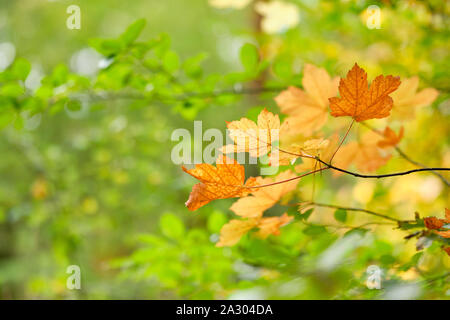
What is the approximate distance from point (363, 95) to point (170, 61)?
387 mm

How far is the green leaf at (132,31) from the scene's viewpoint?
531 mm

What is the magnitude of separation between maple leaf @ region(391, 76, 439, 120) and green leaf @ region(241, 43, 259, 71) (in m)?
0.24

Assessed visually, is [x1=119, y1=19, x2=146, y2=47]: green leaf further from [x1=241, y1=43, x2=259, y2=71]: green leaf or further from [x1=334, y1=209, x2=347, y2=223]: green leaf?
[x1=334, y1=209, x2=347, y2=223]: green leaf

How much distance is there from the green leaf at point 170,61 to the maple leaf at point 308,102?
218 mm

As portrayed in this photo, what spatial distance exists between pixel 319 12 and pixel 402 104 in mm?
651

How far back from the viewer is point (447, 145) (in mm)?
1073

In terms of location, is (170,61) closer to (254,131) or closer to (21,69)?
(21,69)

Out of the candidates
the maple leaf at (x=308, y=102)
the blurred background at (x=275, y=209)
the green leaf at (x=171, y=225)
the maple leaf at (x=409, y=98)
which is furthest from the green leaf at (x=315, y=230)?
the green leaf at (x=171, y=225)

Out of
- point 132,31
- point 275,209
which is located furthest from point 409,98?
point 275,209

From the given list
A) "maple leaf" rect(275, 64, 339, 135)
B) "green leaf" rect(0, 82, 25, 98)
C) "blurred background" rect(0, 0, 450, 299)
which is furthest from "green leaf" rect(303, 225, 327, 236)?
"green leaf" rect(0, 82, 25, 98)
